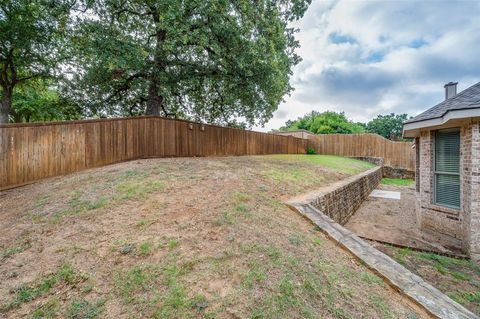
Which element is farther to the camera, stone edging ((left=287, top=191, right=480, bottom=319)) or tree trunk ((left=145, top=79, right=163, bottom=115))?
tree trunk ((left=145, top=79, right=163, bottom=115))

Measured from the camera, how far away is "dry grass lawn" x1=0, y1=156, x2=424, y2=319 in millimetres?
1811

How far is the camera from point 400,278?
2.42 meters

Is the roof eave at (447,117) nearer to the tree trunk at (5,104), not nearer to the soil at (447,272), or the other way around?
the soil at (447,272)

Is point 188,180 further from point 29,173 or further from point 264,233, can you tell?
point 29,173

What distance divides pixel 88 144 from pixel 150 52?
12.6 ft

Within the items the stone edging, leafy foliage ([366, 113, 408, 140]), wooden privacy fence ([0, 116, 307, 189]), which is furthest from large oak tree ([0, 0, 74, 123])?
leafy foliage ([366, 113, 408, 140])

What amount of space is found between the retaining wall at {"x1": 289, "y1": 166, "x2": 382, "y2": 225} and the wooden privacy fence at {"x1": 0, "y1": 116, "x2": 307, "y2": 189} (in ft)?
17.9

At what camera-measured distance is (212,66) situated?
8.48 metres

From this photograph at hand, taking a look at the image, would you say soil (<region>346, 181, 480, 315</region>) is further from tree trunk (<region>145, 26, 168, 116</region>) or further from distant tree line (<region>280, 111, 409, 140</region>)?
distant tree line (<region>280, 111, 409, 140</region>)

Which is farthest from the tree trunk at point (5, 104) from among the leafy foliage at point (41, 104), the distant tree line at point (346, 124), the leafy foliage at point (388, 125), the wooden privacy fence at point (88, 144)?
the leafy foliage at point (388, 125)

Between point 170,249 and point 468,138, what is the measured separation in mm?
5777

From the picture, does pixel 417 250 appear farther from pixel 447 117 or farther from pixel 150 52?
pixel 150 52

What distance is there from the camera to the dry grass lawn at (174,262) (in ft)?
5.94

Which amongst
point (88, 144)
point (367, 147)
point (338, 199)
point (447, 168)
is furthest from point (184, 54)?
point (367, 147)
